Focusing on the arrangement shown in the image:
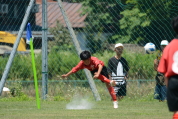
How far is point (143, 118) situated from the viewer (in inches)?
329

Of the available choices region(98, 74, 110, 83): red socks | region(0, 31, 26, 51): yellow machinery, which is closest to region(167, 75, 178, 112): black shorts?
region(98, 74, 110, 83): red socks

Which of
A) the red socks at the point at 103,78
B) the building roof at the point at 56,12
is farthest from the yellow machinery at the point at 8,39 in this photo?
the red socks at the point at 103,78

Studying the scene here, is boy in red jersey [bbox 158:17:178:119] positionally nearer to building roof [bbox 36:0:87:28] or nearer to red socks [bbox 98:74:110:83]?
red socks [bbox 98:74:110:83]

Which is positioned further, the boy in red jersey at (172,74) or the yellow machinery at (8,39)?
the yellow machinery at (8,39)

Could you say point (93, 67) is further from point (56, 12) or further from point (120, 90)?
point (56, 12)

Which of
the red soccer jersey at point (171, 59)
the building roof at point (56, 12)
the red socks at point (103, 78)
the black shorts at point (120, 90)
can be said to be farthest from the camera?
the building roof at point (56, 12)

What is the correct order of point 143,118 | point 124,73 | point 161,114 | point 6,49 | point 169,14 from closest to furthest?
point 143,118, point 161,114, point 124,73, point 169,14, point 6,49

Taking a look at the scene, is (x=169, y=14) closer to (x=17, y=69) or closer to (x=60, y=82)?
(x=60, y=82)

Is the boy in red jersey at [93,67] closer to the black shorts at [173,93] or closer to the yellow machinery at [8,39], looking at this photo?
the black shorts at [173,93]

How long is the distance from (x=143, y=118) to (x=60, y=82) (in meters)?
7.27

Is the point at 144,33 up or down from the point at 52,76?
up

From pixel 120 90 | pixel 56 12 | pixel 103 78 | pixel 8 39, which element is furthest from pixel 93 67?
pixel 8 39

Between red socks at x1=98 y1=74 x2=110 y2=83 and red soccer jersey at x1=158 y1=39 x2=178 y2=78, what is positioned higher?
red soccer jersey at x1=158 y1=39 x2=178 y2=78

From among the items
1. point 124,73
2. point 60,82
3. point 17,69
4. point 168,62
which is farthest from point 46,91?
point 168,62
